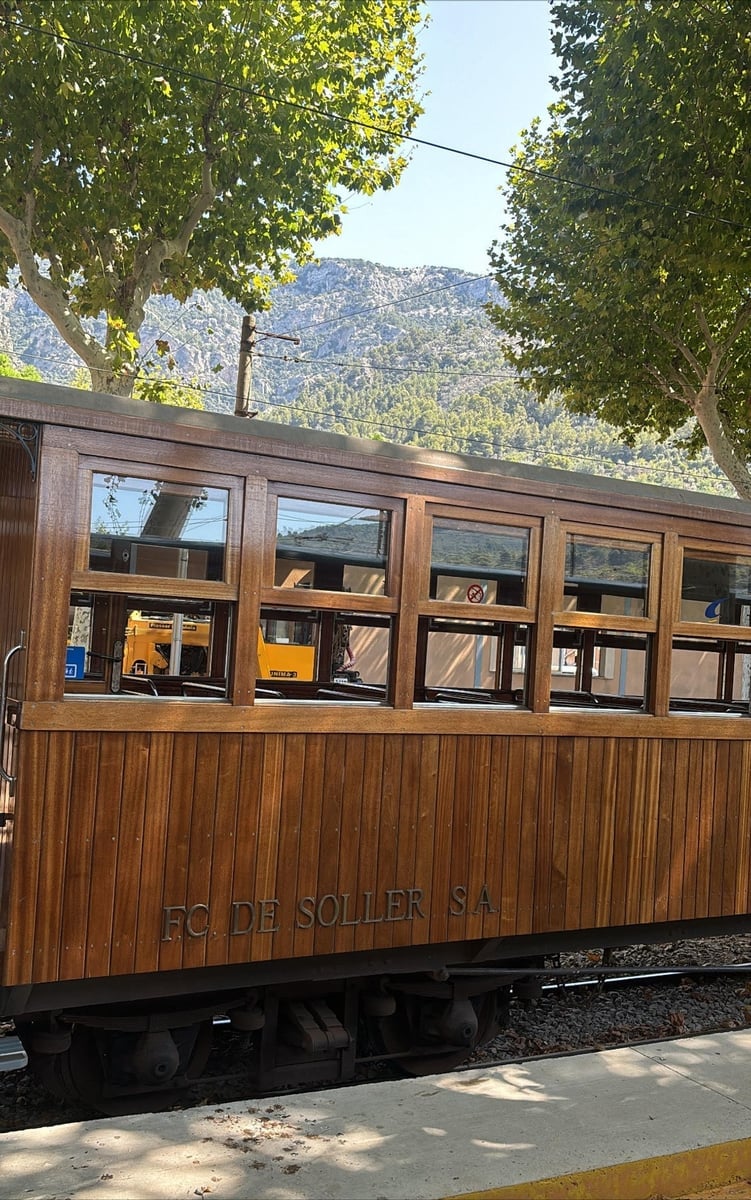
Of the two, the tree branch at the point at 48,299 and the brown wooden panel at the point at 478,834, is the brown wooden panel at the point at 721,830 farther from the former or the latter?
the tree branch at the point at 48,299

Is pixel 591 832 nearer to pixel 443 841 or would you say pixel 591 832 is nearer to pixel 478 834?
pixel 478 834

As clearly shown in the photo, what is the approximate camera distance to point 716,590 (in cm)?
580

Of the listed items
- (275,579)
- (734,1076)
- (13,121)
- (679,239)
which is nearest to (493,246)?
(679,239)

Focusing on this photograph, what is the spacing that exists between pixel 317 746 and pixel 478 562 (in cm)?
122

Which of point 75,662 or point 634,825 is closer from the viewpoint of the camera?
point 75,662

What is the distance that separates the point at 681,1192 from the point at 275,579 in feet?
8.91

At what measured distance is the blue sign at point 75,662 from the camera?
13.8 feet

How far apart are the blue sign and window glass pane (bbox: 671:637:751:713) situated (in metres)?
3.15

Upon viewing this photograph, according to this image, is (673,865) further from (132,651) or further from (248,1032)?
(132,651)

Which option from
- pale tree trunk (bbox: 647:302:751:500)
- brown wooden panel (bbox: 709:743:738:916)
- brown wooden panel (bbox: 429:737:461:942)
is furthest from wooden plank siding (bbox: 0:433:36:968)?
pale tree trunk (bbox: 647:302:751:500)

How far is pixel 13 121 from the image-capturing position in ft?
41.6

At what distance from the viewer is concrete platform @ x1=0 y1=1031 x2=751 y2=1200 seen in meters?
2.95

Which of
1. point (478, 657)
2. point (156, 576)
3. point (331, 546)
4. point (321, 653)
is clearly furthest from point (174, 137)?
point (156, 576)

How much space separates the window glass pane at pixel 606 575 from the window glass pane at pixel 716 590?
0.94 feet
